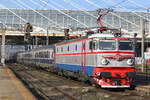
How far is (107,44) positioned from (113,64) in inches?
47.5

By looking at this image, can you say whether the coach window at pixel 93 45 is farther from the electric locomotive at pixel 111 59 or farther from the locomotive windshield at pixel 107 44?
the locomotive windshield at pixel 107 44

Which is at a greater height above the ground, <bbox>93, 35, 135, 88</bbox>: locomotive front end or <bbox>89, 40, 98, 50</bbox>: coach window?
<bbox>89, 40, 98, 50</bbox>: coach window

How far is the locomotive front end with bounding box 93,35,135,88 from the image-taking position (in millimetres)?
15891

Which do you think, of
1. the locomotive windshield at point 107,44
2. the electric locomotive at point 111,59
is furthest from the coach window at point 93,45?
the locomotive windshield at point 107,44

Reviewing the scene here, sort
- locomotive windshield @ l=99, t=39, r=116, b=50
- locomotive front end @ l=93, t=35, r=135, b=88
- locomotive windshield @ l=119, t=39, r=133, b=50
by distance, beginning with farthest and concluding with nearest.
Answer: locomotive windshield @ l=119, t=39, r=133, b=50, locomotive windshield @ l=99, t=39, r=116, b=50, locomotive front end @ l=93, t=35, r=135, b=88

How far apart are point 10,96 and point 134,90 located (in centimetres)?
781

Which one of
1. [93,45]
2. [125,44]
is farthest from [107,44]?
[125,44]

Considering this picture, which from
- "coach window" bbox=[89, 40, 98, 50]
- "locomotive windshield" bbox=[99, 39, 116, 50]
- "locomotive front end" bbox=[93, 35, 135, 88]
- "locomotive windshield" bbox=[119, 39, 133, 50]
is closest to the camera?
"locomotive front end" bbox=[93, 35, 135, 88]

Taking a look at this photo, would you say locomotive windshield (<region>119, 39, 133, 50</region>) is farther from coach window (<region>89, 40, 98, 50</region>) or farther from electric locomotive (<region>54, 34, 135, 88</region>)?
coach window (<region>89, 40, 98, 50</region>)

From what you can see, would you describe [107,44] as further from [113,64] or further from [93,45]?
[113,64]

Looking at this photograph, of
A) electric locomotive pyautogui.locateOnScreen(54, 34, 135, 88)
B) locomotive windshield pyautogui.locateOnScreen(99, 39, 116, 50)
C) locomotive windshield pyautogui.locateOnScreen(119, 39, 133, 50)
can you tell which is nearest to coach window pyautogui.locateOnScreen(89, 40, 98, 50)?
electric locomotive pyautogui.locateOnScreen(54, 34, 135, 88)

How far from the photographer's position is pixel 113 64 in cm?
1598

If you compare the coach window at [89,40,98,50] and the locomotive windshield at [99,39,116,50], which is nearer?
the locomotive windshield at [99,39,116,50]

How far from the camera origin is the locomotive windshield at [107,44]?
52.7 ft
